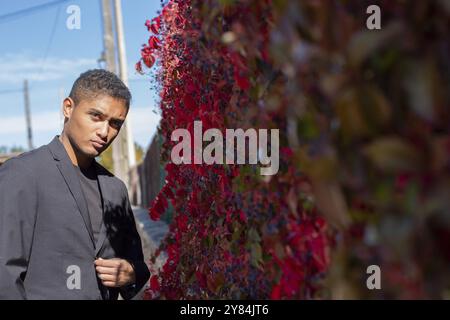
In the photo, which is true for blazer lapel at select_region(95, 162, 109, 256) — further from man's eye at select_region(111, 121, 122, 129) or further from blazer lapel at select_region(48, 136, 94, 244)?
man's eye at select_region(111, 121, 122, 129)

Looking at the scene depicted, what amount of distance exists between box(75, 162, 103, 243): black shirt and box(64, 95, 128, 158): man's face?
0.15 metres

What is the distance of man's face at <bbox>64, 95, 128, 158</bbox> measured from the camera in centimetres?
276

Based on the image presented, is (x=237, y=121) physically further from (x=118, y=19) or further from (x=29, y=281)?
(x=118, y=19)

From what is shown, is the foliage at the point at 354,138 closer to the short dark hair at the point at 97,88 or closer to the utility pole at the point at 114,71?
the short dark hair at the point at 97,88

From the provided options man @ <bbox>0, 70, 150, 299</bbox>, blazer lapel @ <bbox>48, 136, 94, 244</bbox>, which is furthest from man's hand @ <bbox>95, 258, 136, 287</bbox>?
Answer: blazer lapel @ <bbox>48, 136, 94, 244</bbox>

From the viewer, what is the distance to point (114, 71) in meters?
14.0

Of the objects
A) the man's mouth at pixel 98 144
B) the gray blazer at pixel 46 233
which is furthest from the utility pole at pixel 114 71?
the gray blazer at pixel 46 233

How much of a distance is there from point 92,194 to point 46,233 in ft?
1.56

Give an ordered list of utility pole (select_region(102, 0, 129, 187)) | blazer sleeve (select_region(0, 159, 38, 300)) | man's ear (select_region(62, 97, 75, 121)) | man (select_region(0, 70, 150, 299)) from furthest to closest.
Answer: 1. utility pole (select_region(102, 0, 129, 187))
2. man's ear (select_region(62, 97, 75, 121))
3. man (select_region(0, 70, 150, 299))
4. blazer sleeve (select_region(0, 159, 38, 300))

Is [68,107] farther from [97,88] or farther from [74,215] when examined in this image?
[74,215]
